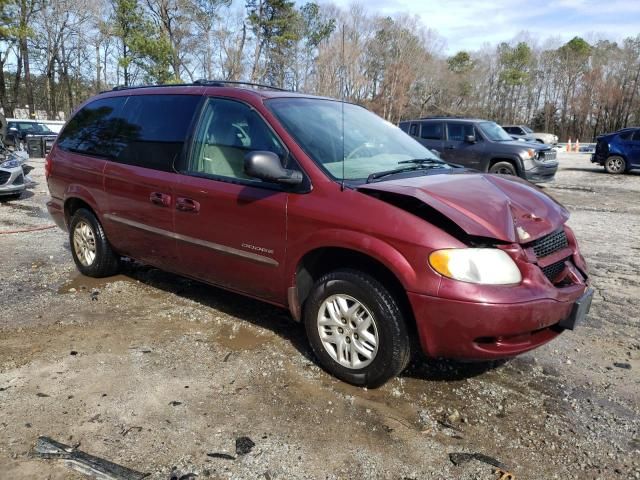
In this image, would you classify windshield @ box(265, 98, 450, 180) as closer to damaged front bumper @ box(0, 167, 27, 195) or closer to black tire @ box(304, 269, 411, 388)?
black tire @ box(304, 269, 411, 388)

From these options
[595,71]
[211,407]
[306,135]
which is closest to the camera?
[211,407]

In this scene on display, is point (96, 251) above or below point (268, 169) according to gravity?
below

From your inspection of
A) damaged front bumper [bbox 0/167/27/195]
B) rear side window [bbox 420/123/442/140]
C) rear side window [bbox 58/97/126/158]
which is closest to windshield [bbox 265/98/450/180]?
rear side window [bbox 58/97/126/158]

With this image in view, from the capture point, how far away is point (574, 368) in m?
3.46

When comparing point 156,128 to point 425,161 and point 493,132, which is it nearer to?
point 425,161

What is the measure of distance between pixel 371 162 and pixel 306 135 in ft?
1.60

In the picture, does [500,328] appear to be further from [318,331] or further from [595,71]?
[595,71]

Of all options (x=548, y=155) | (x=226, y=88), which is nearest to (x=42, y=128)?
(x=548, y=155)

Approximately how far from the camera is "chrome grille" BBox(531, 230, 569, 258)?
2896mm

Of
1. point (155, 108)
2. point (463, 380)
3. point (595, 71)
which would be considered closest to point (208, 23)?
point (155, 108)

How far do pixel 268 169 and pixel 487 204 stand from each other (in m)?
1.31

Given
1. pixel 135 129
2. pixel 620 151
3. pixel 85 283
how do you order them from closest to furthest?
pixel 135 129, pixel 85 283, pixel 620 151

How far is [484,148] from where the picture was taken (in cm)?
1242

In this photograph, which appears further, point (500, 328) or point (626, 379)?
point (626, 379)
